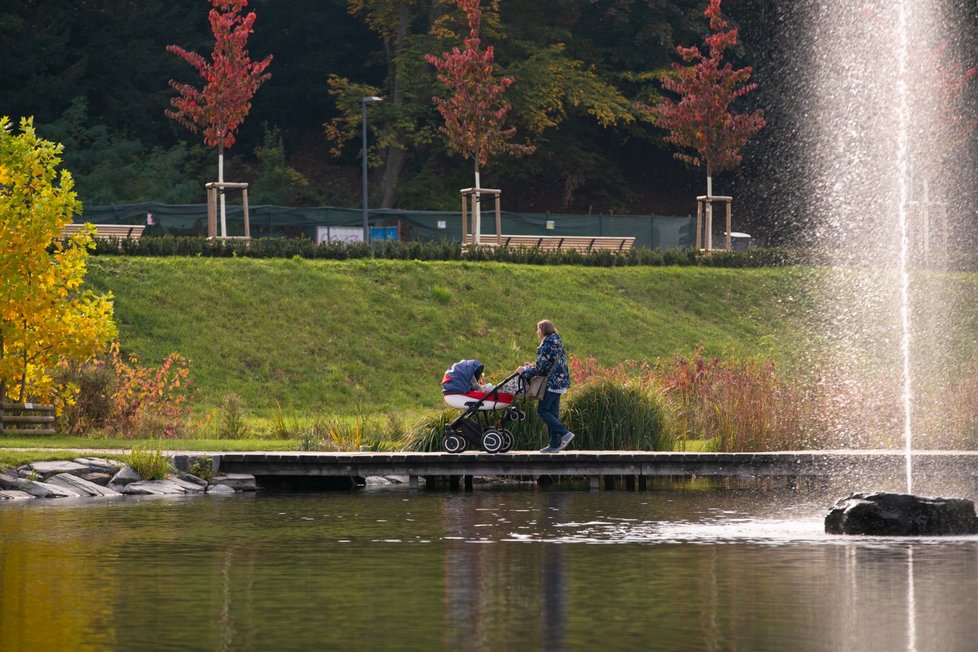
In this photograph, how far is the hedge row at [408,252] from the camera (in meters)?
39.5

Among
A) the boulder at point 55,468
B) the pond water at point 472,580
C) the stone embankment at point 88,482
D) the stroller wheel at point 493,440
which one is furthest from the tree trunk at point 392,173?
the pond water at point 472,580

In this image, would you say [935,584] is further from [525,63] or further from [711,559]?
[525,63]

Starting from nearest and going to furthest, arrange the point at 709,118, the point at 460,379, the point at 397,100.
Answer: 1. the point at 460,379
2. the point at 709,118
3. the point at 397,100

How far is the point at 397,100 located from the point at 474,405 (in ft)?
139

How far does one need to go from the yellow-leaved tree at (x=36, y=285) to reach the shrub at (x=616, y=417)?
6.82 m

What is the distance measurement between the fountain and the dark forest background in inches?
96.8

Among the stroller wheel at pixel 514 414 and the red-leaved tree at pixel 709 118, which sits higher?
the red-leaved tree at pixel 709 118

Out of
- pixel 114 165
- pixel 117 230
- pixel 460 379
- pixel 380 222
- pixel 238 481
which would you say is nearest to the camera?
pixel 238 481

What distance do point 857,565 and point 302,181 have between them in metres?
52.9

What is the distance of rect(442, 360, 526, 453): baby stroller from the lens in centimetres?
2192

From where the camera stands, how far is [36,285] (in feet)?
80.2

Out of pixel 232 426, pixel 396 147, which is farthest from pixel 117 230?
pixel 396 147

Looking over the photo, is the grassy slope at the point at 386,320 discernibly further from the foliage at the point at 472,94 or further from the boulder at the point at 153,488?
the boulder at the point at 153,488

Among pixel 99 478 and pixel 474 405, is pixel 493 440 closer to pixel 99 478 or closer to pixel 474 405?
pixel 474 405
